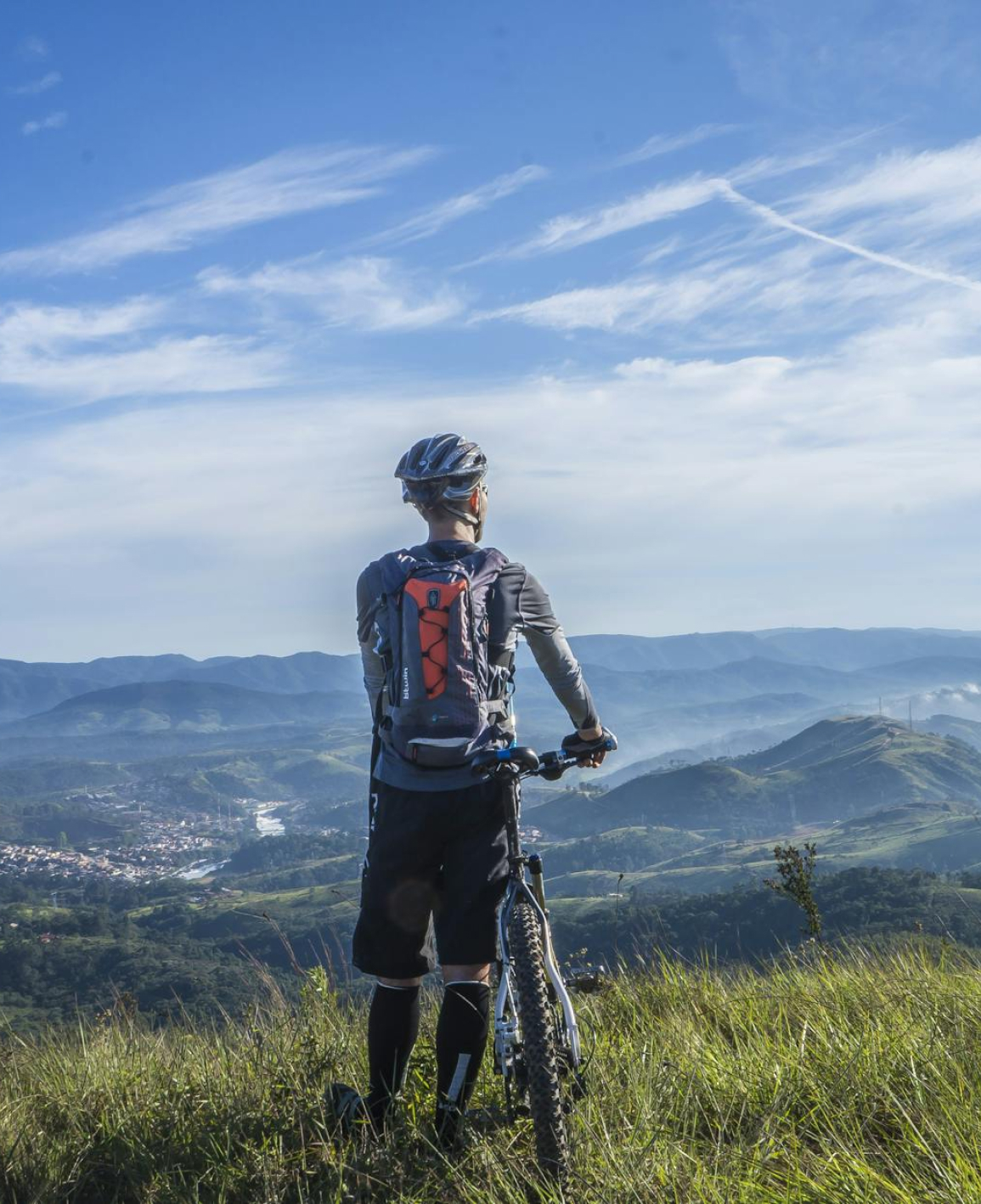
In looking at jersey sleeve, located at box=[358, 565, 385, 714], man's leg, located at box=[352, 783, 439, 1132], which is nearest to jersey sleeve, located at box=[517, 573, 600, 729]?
jersey sleeve, located at box=[358, 565, 385, 714]

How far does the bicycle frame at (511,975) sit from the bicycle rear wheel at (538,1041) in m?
0.03

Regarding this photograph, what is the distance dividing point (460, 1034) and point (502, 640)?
1375 mm

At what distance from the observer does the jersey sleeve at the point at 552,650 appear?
383 centimetres

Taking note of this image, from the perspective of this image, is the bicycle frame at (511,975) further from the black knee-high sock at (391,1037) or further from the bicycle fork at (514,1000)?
the black knee-high sock at (391,1037)

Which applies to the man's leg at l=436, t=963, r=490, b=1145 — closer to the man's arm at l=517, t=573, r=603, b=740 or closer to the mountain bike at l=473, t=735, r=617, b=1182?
the mountain bike at l=473, t=735, r=617, b=1182

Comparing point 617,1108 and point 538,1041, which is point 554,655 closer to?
point 538,1041

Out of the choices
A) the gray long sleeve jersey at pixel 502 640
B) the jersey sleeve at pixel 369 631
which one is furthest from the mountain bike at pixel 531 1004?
the jersey sleeve at pixel 369 631

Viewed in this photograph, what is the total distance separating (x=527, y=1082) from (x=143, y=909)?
431ft

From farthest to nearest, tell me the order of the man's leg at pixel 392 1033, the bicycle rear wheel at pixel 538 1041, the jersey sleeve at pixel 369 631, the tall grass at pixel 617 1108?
the jersey sleeve at pixel 369 631 → the man's leg at pixel 392 1033 → the bicycle rear wheel at pixel 538 1041 → the tall grass at pixel 617 1108

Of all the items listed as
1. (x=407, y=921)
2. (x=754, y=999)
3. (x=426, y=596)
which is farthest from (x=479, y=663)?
(x=754, y=999)

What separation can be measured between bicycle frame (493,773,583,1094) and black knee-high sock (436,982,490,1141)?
0.12 m

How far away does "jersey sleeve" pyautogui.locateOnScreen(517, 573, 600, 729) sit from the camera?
12.6 feet

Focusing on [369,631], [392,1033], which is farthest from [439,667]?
[392,1033]

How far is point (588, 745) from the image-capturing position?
3961 mm
